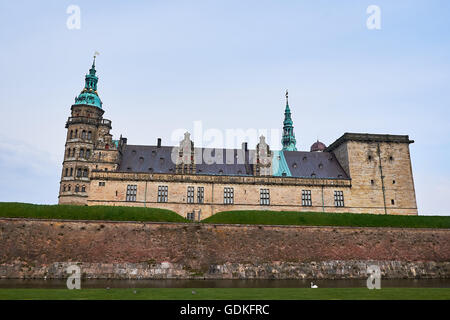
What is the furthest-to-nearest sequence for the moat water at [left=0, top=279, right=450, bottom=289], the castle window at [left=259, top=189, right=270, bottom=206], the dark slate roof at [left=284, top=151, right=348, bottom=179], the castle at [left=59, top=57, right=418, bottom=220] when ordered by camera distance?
the dark slate roof at [left=284, top=151, right=348, bottom=179], the castle window at [left=259, top=189, right=270, bottom=206], the castle at [left=59, top=57, right=418, bottom=220], the moat water at [left=0, top=279, right=450, bottom=289]

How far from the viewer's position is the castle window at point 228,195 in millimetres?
41969

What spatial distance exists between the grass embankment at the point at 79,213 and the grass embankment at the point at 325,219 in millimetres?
5215

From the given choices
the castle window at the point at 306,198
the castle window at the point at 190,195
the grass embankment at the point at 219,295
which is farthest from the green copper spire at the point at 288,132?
the grass embankment at the point at 219,295

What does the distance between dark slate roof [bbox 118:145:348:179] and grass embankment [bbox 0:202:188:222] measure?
1234 centimetres

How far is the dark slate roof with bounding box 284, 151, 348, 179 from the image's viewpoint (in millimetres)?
45975

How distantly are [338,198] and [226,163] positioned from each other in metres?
15.6

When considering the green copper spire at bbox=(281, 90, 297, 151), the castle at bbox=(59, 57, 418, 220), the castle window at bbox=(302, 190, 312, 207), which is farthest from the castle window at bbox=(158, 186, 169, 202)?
the green copper spire at bbox=(281, 90, 297, 151)

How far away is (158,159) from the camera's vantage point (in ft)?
149

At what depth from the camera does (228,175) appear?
43.4m

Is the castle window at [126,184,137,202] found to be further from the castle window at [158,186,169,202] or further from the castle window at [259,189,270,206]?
the castle window at [259,189,270,206]

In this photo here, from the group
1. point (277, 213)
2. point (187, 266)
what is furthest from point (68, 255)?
point (277, 213)
